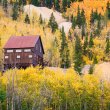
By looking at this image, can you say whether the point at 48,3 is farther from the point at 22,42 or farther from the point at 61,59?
the point at 22,42

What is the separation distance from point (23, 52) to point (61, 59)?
2486 centimetres

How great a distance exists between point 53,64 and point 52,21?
41213 mm

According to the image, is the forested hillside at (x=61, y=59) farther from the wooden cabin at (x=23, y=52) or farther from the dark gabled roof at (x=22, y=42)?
the dark gabled roof at (x=22, y=42)

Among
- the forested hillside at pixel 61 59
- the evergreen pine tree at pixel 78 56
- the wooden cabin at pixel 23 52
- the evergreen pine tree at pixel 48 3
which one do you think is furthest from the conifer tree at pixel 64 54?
the evergreen pine tree at pixel 48 3

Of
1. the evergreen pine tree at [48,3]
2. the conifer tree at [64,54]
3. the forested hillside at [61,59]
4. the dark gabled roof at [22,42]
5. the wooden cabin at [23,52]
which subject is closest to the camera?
the forested hillside at [61,59]

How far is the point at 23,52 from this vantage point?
95250 mm

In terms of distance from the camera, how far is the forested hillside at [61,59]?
71438 mm

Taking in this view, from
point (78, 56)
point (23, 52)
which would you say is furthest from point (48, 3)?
point (23, 52)

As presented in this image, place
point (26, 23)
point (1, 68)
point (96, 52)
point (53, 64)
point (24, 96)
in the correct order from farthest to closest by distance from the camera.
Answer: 1. point (26, 23)
2. point (96, 52)
3. point (53, 64)
4. point (1, 68)
5. point (24, 96)

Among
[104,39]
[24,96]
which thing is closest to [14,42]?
[24,96]

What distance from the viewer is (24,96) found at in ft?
229

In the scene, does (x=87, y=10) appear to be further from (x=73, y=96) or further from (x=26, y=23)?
(x=73, y=96)

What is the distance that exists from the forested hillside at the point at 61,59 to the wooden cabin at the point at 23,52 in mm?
2889

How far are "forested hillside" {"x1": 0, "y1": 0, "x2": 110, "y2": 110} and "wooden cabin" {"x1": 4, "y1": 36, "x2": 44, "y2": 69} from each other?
114 inches
